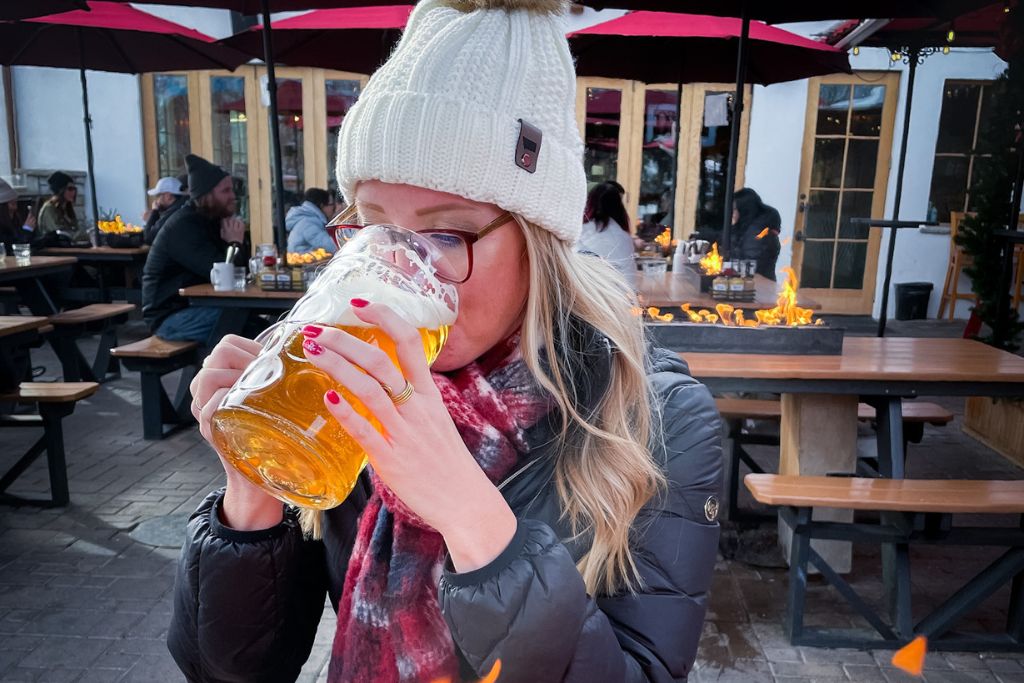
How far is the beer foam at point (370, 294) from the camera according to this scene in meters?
0.90

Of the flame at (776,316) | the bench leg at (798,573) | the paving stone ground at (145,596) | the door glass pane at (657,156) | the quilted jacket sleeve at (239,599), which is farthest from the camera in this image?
the door glass pane at (657,156)

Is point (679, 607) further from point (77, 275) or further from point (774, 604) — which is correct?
point (77, 275)

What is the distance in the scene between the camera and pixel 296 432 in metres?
0.92

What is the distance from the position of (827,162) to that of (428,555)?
10789 millimetres

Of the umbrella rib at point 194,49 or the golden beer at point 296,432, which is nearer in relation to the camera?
the golden beer at point 296,432

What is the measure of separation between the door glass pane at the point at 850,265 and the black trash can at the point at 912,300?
0.55 m

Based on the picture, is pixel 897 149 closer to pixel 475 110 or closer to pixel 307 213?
pixel 307 213

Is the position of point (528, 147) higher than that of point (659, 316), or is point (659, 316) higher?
point (528, 147)

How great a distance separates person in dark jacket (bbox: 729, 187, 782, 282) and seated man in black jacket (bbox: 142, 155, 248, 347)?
17.1 ft

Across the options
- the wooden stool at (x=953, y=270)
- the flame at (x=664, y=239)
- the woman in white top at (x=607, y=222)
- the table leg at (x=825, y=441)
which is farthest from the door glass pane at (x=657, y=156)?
the table leg at (x=825, y=441)

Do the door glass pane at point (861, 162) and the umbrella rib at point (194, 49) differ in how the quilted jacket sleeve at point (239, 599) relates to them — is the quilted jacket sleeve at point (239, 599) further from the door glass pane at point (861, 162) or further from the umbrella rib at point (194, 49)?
the door glass pane at point (861, 162)

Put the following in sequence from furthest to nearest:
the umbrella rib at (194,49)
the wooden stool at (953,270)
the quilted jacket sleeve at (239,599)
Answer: the wooden stool at (953,270)
the umbrella rib at (194,49)
the quilted jacket sleeve at (239,599)

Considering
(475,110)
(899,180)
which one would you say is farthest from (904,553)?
(899,180)

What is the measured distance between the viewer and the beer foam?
0.90 m
